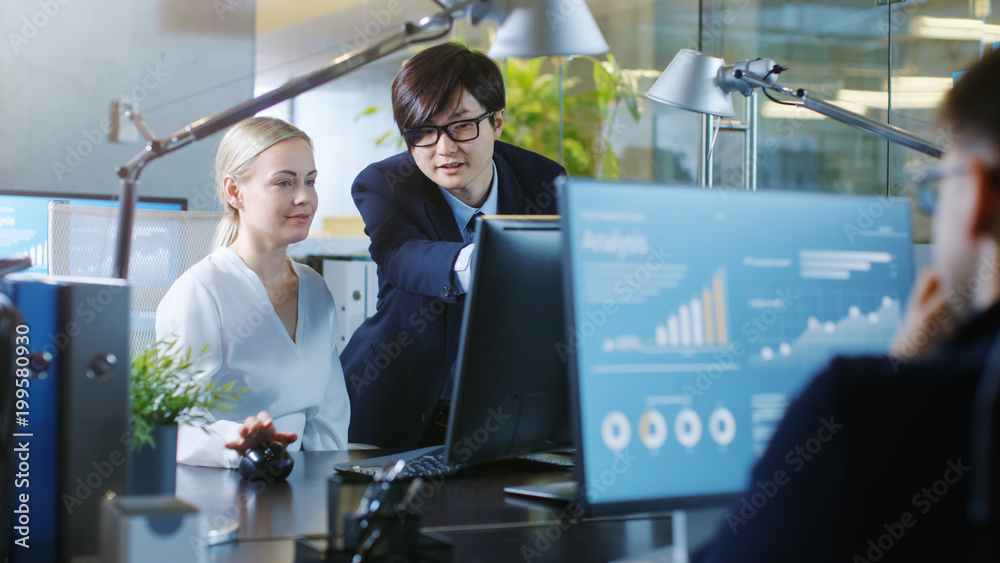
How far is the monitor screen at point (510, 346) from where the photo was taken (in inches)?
46.8

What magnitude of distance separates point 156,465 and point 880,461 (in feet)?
2.87

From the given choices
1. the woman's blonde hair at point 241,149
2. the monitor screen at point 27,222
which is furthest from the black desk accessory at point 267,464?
the monitor screen at point 27,222

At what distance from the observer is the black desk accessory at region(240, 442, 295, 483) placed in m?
1.40

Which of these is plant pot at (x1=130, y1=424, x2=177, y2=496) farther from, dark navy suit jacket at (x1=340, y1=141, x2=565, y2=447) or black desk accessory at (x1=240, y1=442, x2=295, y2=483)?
dark navy suit jacket at (x1=340, y1=141, x2=565, y2=447)

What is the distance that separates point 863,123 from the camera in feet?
6.56

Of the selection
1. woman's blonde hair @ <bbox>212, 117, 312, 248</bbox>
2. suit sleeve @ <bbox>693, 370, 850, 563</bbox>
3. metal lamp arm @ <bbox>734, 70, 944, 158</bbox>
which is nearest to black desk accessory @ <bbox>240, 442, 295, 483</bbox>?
woman's blonde hair @ <bbox>212, 117, 312, 248</bbox>

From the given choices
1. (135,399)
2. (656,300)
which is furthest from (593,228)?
(135,399)

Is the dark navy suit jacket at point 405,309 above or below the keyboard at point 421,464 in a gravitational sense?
above

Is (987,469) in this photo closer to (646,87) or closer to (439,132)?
(439,132)

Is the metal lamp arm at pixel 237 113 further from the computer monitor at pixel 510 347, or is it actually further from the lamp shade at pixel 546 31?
the computer monitor at pixel 510 347

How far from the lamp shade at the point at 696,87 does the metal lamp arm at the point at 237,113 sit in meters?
1.14

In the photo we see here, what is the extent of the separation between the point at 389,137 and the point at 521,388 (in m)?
3.45

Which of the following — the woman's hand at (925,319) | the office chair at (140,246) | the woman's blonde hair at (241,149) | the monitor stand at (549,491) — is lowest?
the monitor stand at (549,491)

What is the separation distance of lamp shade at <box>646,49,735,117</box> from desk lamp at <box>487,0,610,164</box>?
81cm
